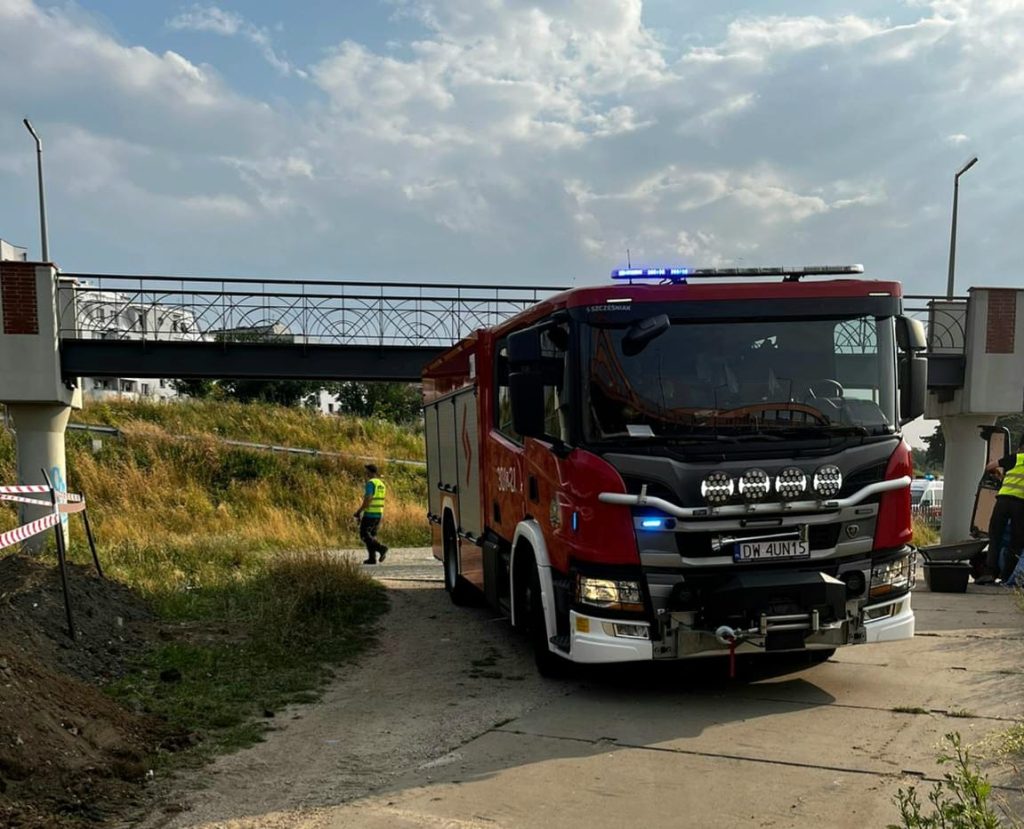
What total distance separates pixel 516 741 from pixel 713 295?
3.30 m

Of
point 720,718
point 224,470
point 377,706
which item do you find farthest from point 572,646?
point 224,470

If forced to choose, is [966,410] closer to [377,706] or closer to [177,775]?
[377,706]

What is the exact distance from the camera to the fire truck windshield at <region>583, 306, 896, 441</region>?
6363mm

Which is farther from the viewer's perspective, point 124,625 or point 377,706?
point 124,625

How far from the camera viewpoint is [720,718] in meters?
6.27

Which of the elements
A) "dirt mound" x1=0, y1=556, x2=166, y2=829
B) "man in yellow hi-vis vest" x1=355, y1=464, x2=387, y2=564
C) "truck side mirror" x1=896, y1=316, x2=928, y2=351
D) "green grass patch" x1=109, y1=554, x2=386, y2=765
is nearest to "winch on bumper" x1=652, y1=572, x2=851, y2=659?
"truck side mirror" x1=896, y1=316, x2=928, y2=351

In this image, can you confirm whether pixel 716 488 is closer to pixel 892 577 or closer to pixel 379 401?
pixel 892 577

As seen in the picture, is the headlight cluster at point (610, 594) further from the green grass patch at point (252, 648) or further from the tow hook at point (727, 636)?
the green grass patch at point (252, 648)

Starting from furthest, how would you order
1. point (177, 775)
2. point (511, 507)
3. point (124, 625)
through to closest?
point (124, 625)
point (511, 507)
point (177, 775)

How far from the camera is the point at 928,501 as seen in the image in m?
38.0

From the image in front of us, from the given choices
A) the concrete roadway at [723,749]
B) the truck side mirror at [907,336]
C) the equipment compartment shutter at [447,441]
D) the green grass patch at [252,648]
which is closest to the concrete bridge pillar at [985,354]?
the equipment compartment shutter at [447,441]

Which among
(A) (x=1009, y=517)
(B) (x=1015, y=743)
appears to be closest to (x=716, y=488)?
(B) (x=1015, y=743)

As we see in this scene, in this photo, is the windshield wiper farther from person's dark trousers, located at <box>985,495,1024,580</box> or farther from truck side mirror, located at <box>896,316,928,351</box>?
person's dark trousers, located at <box>985,495,1024,580</box>

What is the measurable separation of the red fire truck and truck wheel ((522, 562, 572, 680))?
0.39 metres
